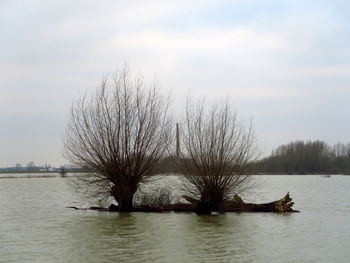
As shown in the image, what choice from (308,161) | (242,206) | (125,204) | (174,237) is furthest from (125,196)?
(308,161)

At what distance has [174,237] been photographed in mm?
18234

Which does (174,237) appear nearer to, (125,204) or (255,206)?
(125,204)

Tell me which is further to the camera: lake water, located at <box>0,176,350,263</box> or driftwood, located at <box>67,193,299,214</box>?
driftwood, located at <box>67,193,299,214</box>

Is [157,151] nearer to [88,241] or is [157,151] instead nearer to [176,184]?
[176,184]

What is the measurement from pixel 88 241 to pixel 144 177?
11.6 meters

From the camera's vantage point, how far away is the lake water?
14.4 metres

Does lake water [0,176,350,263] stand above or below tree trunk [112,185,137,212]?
below

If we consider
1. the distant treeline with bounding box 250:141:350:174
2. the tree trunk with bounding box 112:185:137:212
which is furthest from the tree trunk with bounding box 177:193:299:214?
the distant treeline with bounding box 250:141:350:174

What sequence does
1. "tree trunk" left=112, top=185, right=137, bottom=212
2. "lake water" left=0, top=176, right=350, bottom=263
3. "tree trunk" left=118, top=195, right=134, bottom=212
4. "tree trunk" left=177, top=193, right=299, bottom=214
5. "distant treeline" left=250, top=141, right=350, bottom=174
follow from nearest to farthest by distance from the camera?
"lake water" left=0, top=176, right=350, bottom=263 → "tree trunk" left=177, top=193, right=299, bottom=214 → "tree trunk" left=112, top=185, right=137, bottom=212 → "tree trunk" left=118, top=195, right=134, bottom=212 → "distant treeline" left=250, top=141, right=350, bottom=174

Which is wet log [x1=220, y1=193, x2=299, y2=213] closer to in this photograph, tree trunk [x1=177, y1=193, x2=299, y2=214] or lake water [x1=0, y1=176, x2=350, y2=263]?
tree trunk [x1=177, y1=193, x2=299, y2=214]

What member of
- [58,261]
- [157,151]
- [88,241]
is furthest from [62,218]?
[58,261]

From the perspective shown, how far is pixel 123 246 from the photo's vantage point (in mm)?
16047

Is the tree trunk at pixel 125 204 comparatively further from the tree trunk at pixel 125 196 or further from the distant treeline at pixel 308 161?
the distant treeline at pixel 308 161

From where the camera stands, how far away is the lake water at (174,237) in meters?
14.4
